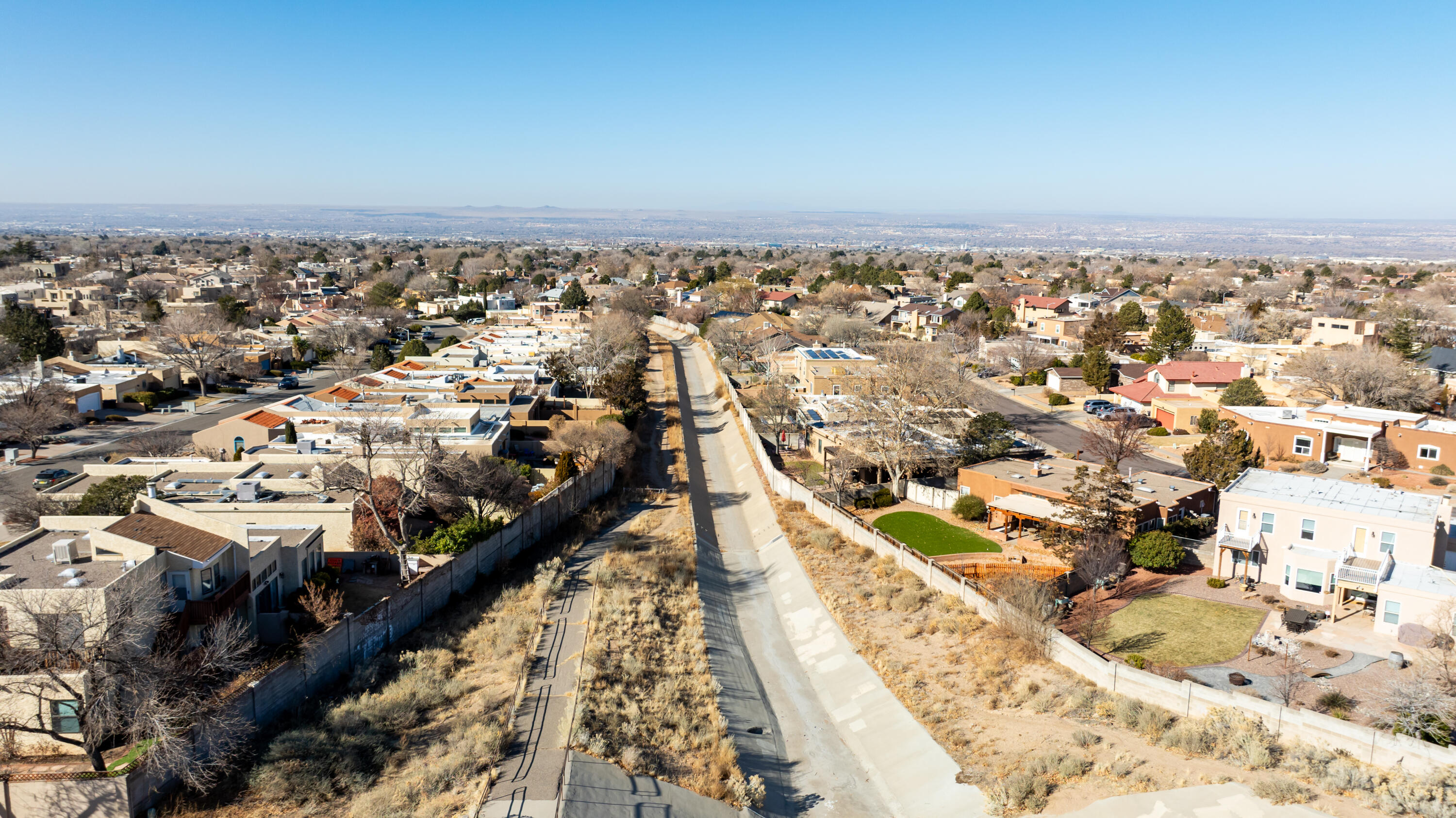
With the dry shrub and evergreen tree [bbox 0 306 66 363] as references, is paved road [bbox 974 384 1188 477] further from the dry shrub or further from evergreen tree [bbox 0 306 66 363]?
evergreen tree [bbox 0 306 66 363]

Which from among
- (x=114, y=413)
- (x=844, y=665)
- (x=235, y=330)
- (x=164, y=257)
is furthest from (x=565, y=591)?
(x=164, y=257)

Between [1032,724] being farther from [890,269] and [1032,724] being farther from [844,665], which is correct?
[890,269]

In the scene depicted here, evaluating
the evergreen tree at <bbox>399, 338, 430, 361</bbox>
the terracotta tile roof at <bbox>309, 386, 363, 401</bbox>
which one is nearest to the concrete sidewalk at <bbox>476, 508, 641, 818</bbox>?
the terracotta tile roof at <bbox>309, 386, 363, 401</bbox>

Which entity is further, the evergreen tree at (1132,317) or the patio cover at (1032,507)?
the evergreen tree at (1132,317)

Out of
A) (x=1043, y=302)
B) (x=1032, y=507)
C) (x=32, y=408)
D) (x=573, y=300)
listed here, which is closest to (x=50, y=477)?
(x=32, y=408)

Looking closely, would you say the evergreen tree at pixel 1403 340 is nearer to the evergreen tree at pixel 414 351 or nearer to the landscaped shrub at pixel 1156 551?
the landscaped shrub at pixel 1156 551

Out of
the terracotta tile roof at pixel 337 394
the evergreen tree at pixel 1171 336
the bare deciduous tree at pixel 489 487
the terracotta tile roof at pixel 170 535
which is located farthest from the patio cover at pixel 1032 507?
the evergreen tree at pixel 1171 336

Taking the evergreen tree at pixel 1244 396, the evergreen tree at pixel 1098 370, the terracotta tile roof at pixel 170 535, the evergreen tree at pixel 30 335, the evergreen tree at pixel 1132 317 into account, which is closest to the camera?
the terracotta tile roof at pixel 170 535
